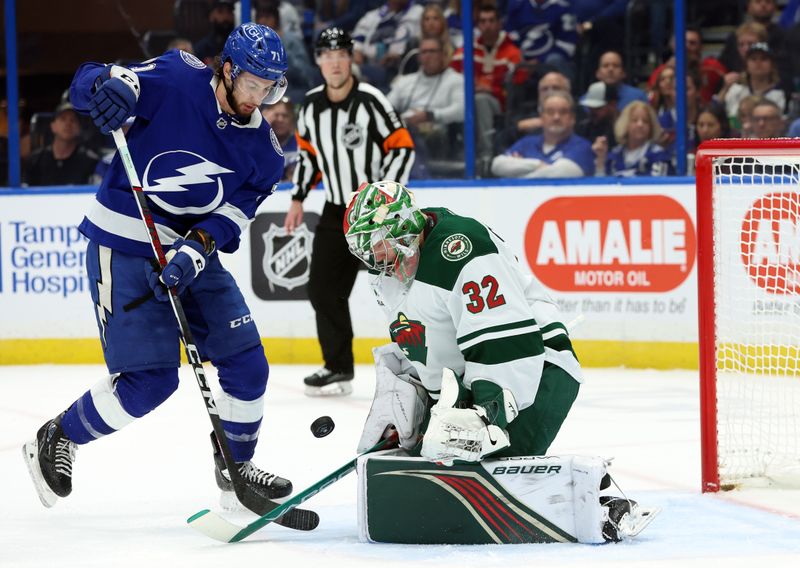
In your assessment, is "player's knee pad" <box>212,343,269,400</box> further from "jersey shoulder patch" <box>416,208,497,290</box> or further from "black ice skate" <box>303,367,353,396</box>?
"black ice skate" <box>303,367,353,396</box>

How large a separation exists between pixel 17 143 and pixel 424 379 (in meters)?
4.30

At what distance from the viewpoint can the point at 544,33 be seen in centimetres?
625

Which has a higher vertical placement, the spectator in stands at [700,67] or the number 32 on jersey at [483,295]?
the spectator in stands at [700,67]

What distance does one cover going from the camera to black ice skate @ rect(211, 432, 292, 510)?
3.20m

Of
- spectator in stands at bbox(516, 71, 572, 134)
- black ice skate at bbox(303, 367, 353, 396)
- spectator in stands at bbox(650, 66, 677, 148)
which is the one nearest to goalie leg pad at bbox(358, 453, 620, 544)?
black ice skate at bbox(303, 367, 353, 396)

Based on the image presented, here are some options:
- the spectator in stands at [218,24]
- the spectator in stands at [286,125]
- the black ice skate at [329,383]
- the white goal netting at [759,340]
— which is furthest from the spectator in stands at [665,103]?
the spectator in stands at [218,24]

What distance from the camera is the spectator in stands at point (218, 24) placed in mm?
6500

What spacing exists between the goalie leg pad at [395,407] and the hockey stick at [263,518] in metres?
0.04

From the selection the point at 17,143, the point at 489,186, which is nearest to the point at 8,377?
the point at 17,143

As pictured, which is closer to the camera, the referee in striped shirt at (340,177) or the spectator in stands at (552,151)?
the referee in striped shirt at (340,177)

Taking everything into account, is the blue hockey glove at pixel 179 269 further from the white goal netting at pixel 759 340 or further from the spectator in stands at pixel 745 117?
the spectator in stands at pixel 745 117

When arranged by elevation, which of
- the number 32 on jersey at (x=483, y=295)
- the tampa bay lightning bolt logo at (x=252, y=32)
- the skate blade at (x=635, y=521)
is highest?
the tampa bay lightning bolt logo at (x=252, y=32)

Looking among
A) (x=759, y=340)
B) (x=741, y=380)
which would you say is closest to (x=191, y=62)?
(x=741, y=380)

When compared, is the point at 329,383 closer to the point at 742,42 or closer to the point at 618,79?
the point at 618,79
